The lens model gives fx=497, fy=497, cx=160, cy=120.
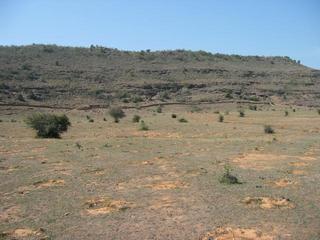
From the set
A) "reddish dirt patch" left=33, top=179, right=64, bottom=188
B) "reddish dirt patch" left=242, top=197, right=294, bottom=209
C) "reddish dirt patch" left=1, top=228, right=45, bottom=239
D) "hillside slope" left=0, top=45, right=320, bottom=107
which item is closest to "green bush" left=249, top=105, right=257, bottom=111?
"hillside slope" left=0, top=45, right=320, bottom=107

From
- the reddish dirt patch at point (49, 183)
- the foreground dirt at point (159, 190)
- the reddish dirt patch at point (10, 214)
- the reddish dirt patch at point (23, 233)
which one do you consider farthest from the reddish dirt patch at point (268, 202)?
the reddish dirt patch at point (49, 183)

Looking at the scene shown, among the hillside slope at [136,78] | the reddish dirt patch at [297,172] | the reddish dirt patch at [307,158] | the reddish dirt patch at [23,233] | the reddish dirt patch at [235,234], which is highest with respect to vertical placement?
the hillside slope at [136,78]

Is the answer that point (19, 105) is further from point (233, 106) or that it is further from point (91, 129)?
point (233, 106)

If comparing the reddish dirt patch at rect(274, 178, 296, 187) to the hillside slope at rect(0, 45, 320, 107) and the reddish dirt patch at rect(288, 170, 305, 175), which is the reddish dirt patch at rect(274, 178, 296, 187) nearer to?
the reddish dirt patch at rect(288, 170, 305, 175)

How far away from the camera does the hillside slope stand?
6719 cm

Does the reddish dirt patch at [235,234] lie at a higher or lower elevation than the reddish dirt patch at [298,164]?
higher

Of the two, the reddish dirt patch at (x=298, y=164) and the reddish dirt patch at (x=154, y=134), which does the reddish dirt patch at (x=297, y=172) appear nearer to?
the reddish dirt patch at (x=298, y=164)

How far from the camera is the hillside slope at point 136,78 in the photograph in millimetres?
67188

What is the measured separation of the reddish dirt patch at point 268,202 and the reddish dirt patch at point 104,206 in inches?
124

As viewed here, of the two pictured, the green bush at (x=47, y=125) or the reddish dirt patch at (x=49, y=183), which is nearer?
the reddish dirt patch at (x=49, y=183)

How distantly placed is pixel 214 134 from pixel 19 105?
2874cm

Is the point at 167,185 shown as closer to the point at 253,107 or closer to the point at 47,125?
the point at 47,125

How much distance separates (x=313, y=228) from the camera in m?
10.5

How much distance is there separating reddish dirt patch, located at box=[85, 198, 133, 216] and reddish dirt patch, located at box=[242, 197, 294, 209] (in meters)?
3.15
